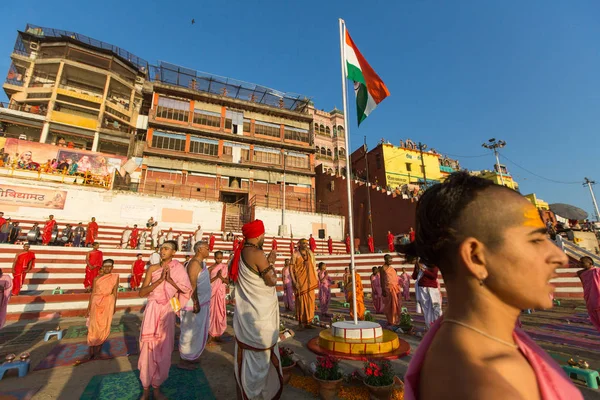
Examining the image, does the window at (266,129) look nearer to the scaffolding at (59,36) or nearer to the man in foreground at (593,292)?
the scaffolding at (59,36)

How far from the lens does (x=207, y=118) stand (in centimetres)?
2909

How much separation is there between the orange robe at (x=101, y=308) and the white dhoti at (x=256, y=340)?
3501 millimetres

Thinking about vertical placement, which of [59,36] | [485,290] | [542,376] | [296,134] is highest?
[59,36]

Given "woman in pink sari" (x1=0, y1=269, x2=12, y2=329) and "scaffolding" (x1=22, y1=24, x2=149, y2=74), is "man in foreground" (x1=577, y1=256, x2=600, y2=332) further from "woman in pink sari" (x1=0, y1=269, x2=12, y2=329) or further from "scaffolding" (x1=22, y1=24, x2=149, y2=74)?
"scaffolding" (x1=22, y1=24, x2=149, y2=74)

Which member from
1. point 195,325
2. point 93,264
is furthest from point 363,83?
point 93,264

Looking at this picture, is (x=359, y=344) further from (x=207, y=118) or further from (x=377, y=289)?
(x=207, y=118)

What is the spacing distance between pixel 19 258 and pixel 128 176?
18.9 meters

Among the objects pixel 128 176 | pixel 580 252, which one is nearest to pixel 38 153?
pixel 128 176

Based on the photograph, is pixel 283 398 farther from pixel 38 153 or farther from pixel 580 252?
pixel 38 153

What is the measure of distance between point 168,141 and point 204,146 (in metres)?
3.33

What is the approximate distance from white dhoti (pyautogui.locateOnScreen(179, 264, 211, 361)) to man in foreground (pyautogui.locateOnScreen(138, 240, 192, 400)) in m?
0.70

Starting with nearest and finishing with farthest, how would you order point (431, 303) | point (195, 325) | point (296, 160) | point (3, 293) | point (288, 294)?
point (195, 325), point (3, 293), point (431, 303), point (288, 294), point (296, 160)

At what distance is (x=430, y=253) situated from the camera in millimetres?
1116

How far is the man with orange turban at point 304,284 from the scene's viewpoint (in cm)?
722
